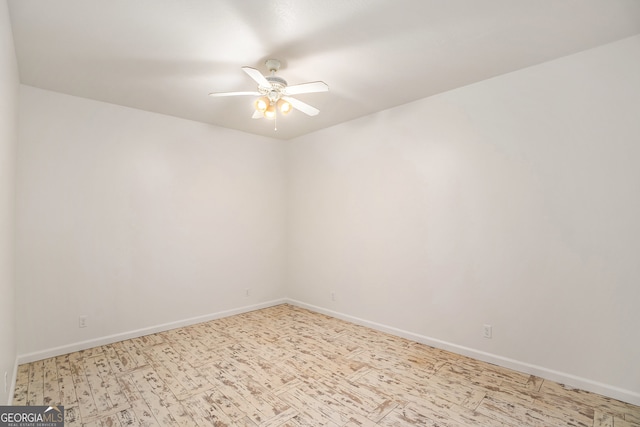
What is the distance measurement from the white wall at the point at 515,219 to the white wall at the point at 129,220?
1.63 meters

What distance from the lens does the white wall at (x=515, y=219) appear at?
235cm

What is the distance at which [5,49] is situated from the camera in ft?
6.16

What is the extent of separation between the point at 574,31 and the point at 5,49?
3758 millimetres

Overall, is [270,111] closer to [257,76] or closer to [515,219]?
[257,76]

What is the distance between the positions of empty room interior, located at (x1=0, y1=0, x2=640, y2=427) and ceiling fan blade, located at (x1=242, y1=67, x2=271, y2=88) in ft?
0.61

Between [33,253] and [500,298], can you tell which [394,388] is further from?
[33,253]

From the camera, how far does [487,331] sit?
9.73 feet

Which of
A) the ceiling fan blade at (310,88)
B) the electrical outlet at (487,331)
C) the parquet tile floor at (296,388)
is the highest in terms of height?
the ceiling fan blade at (310,88)

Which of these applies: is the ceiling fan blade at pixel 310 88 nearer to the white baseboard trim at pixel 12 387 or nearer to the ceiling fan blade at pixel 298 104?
the ceiling fan blade at pixel 298 104

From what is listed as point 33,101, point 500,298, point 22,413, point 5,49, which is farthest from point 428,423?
point 33,101

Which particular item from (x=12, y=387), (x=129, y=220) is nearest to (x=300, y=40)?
(x=129, y=220)

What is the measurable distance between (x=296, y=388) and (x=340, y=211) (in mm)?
2388

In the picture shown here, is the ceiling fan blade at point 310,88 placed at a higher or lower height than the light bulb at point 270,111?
higher

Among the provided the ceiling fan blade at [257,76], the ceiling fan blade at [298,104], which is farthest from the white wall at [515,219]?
the ceiling fan blade at [257,76]
